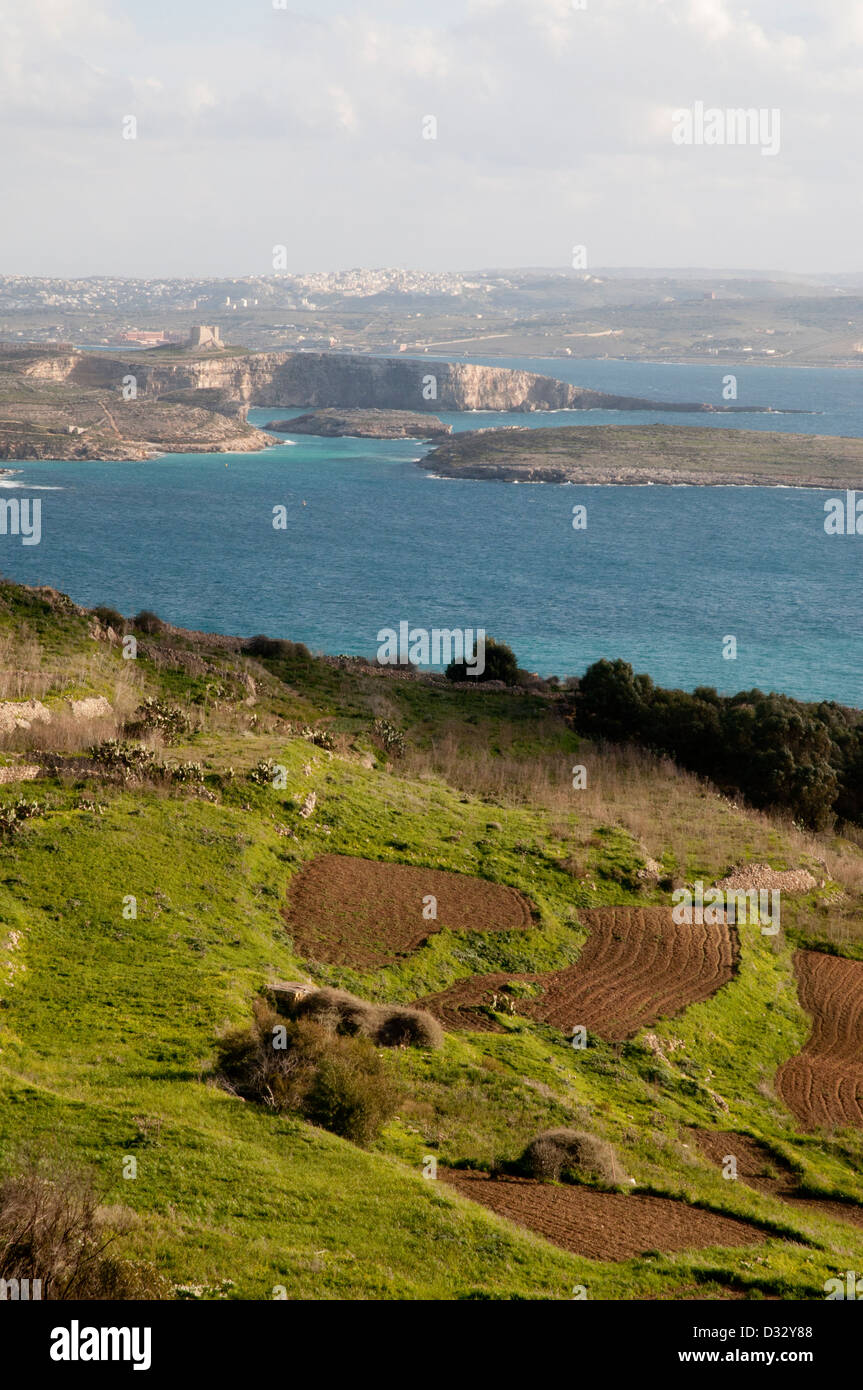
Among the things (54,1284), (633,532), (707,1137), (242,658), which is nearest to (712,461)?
(633,532)

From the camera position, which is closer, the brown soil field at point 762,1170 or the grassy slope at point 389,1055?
the grassy slope at point 389,1055

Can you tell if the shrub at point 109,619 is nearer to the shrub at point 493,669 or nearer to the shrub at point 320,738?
the shrub at point 320,738

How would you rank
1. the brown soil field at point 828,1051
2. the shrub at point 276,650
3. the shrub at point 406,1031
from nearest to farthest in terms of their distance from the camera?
the shrub at point 406,1031 → the brown soil field at point 828,1051 → the shrub at point 276,650

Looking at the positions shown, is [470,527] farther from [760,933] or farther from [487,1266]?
[487,1266]

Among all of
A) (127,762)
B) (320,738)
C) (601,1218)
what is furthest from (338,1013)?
(320,738)

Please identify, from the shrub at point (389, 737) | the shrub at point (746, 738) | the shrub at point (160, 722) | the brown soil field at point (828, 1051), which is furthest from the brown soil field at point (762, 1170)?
the shrub at point (746, 738)
